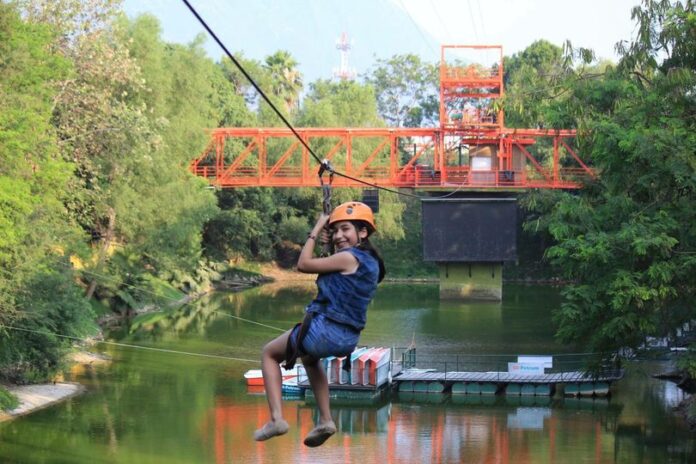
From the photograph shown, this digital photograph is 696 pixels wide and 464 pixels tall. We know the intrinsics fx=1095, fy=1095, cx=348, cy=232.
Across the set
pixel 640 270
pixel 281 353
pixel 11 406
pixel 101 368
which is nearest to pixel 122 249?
pixel 101 368

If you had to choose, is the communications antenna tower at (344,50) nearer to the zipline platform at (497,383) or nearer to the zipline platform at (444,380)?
the zipline platform at (444,380)

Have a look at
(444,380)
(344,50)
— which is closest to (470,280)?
(444,380)

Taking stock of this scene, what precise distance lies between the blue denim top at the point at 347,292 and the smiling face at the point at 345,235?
8cm

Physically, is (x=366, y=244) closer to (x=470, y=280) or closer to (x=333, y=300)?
(x=333, y=300)

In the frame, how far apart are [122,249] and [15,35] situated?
19.0m

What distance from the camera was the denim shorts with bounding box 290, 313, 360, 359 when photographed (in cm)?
688

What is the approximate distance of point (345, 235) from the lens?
702 cm

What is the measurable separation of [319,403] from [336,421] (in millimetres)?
18860

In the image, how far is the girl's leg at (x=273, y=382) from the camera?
6984mm

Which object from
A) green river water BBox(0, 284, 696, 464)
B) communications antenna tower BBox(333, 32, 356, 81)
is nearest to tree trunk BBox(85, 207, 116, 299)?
green river water BBox(0, 284, 696, 464)

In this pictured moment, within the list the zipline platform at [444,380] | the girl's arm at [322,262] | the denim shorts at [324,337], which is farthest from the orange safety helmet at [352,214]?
the zipline platform at [444,380]

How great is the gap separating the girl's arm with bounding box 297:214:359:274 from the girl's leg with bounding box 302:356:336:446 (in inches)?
26.2

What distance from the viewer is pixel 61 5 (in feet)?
102

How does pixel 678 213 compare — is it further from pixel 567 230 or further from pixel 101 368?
pixel 101 368
